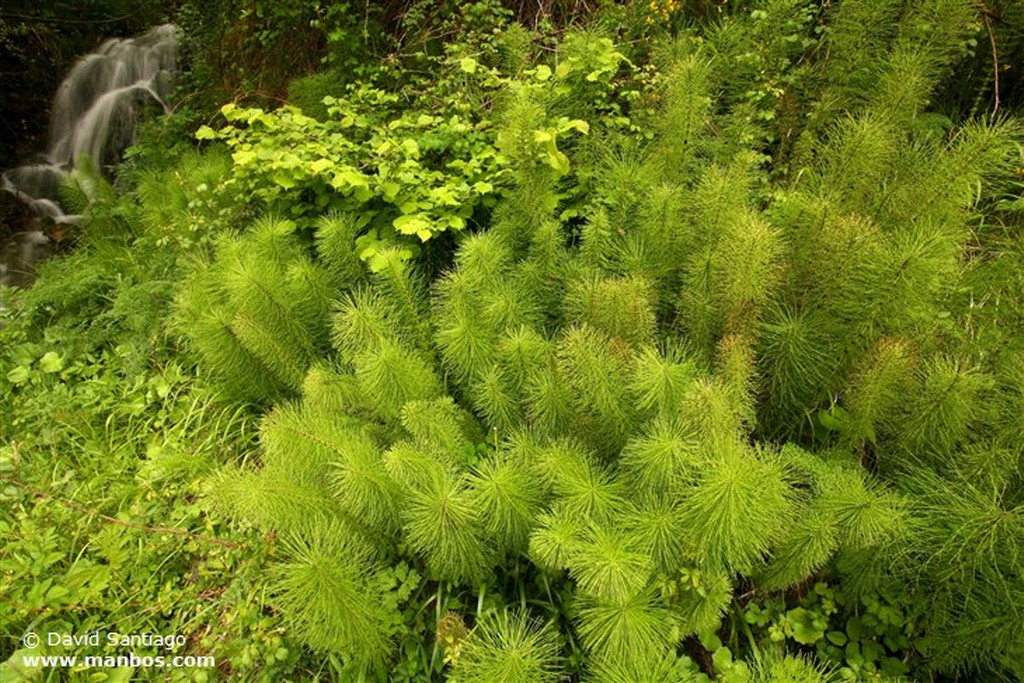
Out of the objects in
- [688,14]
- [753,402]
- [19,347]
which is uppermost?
[688,14]

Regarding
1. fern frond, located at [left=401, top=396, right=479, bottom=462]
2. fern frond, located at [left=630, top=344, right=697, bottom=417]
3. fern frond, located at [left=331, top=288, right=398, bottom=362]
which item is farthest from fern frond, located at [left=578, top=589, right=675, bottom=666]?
fern frond, located at [left=331, top=288, right=398, bottom=362]

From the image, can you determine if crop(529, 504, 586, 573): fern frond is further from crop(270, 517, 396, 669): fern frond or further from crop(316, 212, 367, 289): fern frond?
crop(316, 212, 367, 289): fern frond

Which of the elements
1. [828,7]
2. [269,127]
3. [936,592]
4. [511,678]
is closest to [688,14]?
[828,7]

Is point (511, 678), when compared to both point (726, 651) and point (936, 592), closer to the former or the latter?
point (726, 651)

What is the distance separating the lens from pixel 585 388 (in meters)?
1.49

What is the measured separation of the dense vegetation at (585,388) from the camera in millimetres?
1286

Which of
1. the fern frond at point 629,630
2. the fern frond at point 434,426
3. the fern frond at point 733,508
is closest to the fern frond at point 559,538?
the fern frond at point 629,630

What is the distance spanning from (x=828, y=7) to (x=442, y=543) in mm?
2588

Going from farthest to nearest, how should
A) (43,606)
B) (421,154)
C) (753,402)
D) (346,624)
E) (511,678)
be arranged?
(421,154) → (43,606) → (753,402) → (346,624) → (511,678)

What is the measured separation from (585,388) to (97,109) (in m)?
5.92

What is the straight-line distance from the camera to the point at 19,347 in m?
2.73

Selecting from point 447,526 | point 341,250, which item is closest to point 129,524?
point 341,250

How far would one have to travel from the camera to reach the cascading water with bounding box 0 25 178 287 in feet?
15.9

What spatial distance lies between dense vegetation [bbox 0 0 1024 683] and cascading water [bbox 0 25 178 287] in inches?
118
